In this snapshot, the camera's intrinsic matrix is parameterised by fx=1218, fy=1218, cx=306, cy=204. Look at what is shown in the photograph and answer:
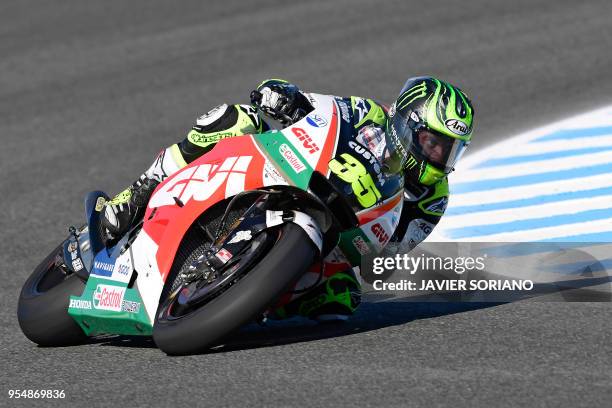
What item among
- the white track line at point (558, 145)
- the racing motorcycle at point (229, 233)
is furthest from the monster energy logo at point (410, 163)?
the white track line at point (558, 145)

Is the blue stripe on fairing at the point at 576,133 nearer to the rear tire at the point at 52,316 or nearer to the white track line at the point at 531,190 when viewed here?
the white track line at the point at 531,190

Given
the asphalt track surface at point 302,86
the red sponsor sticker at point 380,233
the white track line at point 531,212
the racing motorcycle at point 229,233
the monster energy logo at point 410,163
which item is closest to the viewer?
the asphalt track surface at point 302,86

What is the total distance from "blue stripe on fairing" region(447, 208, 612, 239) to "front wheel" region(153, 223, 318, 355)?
Result: 304cm

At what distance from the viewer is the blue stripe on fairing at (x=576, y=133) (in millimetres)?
10891

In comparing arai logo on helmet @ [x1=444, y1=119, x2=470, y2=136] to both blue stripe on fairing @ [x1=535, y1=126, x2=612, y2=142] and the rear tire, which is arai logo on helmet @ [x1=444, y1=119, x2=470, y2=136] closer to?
the rear tire

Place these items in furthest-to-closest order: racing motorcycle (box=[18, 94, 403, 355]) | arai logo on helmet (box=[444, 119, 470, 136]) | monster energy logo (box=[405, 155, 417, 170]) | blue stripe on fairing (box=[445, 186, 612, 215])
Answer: blue stripe on fairing (box=[445, 186, 612, 215]) → monster energy logo (box=[405, 155, 417, 170]) → arai logo on helmet (box=[444, 119, 470, 136]) → racing motorcycle (box=[18, 94, 403, 355])

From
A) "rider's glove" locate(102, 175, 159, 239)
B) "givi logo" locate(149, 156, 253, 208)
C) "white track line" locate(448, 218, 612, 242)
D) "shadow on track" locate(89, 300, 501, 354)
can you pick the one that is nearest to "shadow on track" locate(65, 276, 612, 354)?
"shadow on track" locate(89, 300, 501, 354)

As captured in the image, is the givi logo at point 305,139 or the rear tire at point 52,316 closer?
the givi logo at point 305,139

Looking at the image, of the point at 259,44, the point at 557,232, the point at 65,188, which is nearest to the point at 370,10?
the point at 259,44

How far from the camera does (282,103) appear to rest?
22.2 feet

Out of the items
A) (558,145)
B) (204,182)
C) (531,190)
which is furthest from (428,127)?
(558,145)

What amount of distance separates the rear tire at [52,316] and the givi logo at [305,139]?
4.80 ft

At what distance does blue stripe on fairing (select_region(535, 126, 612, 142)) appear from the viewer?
10.9 meters

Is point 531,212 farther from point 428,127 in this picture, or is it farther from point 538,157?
point 428,127
